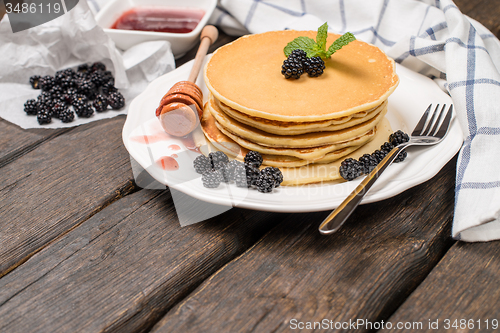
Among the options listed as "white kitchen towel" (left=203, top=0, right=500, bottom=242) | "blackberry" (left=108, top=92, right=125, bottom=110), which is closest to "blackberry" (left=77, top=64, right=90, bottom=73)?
"blackberry" (left=108, top=92, right=125, bottom=110)

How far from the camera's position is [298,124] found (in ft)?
4.22

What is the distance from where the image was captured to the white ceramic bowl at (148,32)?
1.96 metres

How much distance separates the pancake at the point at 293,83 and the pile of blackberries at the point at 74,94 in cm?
Result: 59

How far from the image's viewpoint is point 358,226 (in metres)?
1.19

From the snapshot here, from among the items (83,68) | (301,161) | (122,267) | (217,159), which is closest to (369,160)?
(301,161)

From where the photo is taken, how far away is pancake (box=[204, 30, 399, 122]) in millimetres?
1265

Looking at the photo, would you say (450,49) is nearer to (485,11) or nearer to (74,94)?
(485,11)

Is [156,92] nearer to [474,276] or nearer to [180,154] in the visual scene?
[180,154]

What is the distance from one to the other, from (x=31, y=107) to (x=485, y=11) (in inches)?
95.0

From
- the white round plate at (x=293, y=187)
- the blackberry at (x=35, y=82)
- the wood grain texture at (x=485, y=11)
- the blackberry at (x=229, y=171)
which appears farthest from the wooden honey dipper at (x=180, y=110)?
the wood grain texture at (x=485, y=11)

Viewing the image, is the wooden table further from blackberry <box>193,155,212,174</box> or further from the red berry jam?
the red berry jam

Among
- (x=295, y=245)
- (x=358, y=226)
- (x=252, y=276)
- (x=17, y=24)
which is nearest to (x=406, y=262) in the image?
(x=358, y=226)

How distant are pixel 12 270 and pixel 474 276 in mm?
1278

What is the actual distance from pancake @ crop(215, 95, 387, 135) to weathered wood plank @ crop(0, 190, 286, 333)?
0.92 feet
